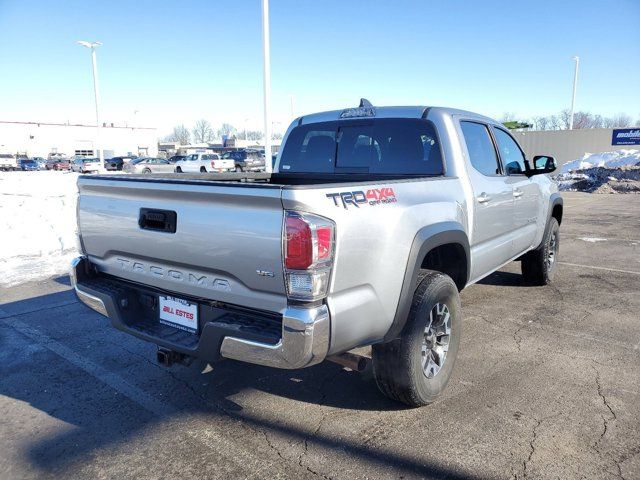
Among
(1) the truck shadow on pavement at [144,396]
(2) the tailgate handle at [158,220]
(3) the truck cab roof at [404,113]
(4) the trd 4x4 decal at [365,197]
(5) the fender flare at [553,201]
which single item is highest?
(3) the truck cab roof at [404,113]

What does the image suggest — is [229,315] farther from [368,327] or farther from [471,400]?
[471,400]

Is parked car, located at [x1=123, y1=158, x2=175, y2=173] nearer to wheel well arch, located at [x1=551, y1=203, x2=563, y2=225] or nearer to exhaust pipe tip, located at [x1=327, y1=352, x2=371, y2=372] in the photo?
wheel well arch, located at [x1=551, y1=203, x2=563, y2=225]

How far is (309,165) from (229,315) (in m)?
2.23

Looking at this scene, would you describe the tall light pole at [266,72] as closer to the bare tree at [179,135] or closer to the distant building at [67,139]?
the distant building at [67,139]

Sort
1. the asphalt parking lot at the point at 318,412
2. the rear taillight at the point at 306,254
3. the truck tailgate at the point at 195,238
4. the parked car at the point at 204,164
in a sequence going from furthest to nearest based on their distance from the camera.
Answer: the parked car at the point at 204,164 < the asphalt parking lot at the point at 318,412 < the truck tailgate at the point at 195,238 < the rear taillight at the point at 306,254

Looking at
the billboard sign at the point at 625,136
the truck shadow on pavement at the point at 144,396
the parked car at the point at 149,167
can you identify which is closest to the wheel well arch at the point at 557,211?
the truck shadow on pavement at the point at 144,396

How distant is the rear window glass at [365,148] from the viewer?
3.90 meters

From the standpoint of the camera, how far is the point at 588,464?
2635 mm

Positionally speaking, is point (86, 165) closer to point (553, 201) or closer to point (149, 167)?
point (149, 167)

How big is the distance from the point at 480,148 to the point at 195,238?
9.24 feet

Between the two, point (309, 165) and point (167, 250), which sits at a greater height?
point (309, 165)

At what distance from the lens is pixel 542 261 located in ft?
19.7

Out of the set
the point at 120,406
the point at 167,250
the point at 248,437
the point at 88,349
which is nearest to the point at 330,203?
the point at 167,250

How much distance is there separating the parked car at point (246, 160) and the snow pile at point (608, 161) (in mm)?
20654
